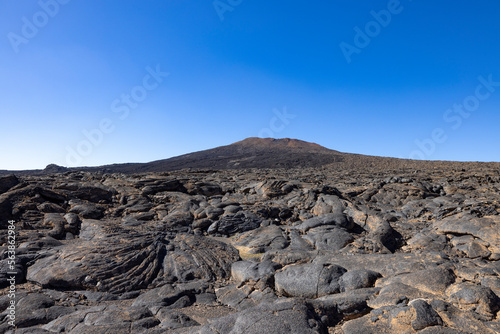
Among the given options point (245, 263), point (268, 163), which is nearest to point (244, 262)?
point (245, 263)

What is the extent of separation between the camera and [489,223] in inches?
323

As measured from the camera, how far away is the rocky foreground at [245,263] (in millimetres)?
4520

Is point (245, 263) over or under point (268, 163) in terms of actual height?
under

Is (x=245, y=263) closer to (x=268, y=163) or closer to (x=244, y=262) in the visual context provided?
(x=244, y=262)

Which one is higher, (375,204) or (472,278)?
(375,204)

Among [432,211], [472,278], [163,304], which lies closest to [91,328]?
[163,304]

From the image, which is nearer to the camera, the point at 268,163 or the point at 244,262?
the point at 244,262

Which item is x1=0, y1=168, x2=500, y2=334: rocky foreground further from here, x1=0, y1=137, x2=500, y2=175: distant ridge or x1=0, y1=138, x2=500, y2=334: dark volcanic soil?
x1=0, y1=137, x2=500, y2=175: distant ridge

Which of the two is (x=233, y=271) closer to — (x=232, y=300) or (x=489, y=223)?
(x=232, y=300)

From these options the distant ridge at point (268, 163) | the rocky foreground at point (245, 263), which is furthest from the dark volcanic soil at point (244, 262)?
the distant ridge at point (268, 163)

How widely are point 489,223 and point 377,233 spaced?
2.96m

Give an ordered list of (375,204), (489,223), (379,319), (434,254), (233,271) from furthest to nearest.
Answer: (375,204) < (489,223) < (233,271) < (434,254) < (379,319)

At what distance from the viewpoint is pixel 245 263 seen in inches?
296

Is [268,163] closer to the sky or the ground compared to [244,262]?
closer to the sky
